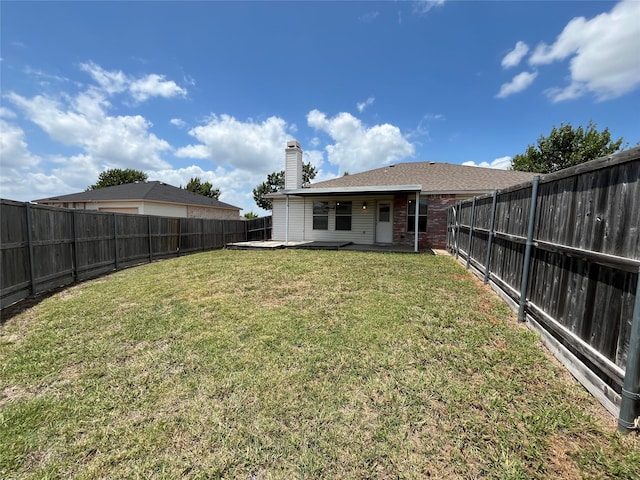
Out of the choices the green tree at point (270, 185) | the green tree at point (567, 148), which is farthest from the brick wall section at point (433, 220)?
the green tree at point (270, 185)

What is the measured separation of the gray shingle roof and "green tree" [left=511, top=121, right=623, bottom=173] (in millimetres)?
14852

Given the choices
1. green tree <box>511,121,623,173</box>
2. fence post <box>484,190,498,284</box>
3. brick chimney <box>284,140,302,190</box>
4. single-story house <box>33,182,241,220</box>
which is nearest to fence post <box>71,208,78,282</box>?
brick chimney <box>284,140,302,190</box>

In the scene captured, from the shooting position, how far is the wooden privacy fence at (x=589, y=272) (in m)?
1.82

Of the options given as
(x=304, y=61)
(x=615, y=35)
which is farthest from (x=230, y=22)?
(x=615, y=35)

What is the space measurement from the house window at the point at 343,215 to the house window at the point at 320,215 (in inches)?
22.9

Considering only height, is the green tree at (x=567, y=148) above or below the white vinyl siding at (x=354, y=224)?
above

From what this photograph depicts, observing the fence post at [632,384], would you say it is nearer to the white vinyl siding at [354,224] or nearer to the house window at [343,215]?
the white vinyl siding at [354,224]

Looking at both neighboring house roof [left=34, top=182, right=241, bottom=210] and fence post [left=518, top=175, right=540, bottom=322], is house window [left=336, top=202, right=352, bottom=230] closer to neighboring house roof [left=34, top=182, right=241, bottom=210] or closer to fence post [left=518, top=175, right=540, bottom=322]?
fence post [left=518, top=175, right=540, bottom=322]

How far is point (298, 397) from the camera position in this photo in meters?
2.29

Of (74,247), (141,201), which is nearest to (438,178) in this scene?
(74,247)

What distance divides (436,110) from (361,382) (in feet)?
55.7

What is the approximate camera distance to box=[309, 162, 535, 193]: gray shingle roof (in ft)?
39.8

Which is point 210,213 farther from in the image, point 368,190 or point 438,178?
point 438,178

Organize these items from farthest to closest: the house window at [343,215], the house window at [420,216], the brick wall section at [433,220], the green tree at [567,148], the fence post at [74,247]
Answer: the green tree at [567,148]
the house window at [343,215]
the house window at [420,216]
the brick wall section at [433,220]
the fence post at [74,247]
